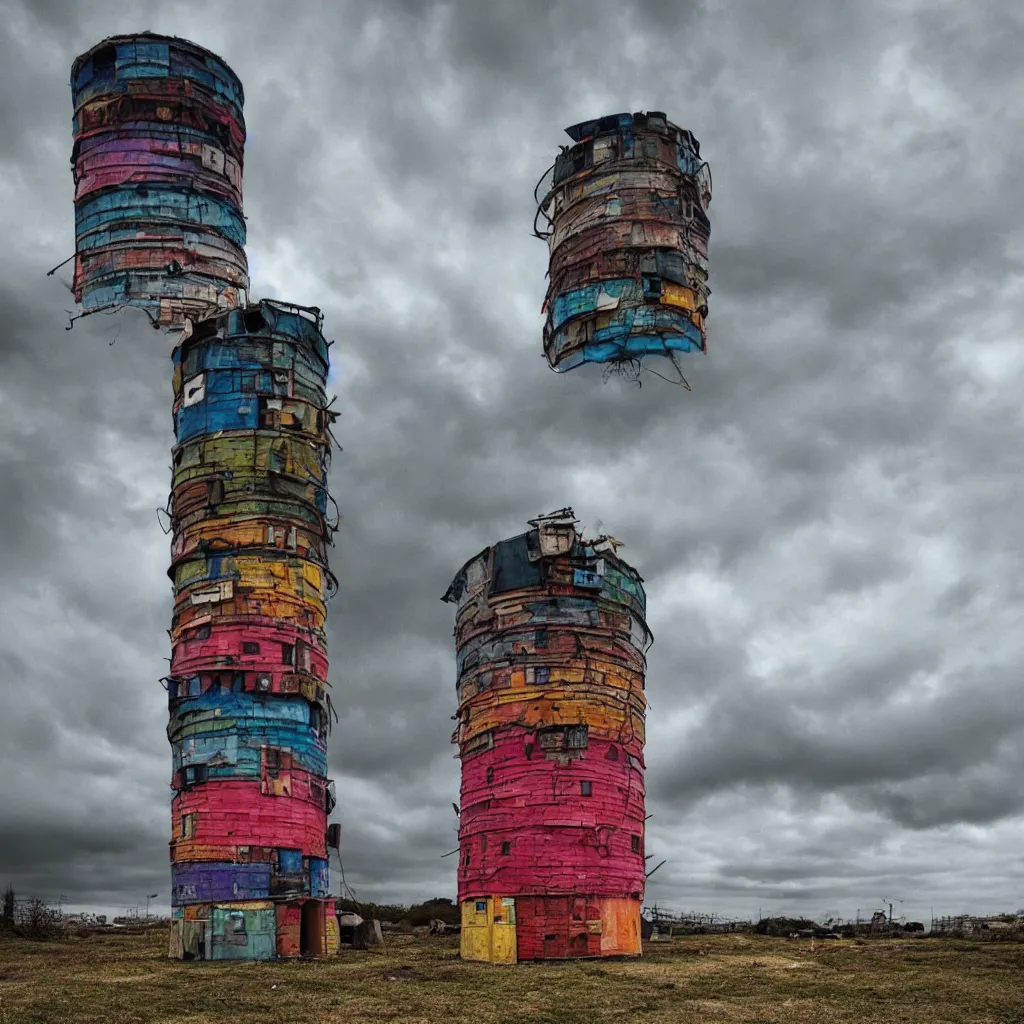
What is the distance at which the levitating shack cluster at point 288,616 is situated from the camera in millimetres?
49250

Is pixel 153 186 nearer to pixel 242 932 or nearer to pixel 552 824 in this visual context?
pixel 242 932

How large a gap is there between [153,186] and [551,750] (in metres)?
32.6

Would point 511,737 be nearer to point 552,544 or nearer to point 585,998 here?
point 552,544

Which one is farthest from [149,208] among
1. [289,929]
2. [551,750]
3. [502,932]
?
[502,932]

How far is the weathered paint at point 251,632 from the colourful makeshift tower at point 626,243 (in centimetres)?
1797

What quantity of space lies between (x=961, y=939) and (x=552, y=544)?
106 ft

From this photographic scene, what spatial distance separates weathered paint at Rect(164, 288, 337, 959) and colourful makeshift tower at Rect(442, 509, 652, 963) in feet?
23.4

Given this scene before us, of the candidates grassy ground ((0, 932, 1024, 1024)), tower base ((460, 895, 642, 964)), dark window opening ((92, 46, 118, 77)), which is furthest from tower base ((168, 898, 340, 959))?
dark window opening ((92, 46, 118, 77))

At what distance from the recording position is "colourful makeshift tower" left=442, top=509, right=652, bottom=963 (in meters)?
49.3

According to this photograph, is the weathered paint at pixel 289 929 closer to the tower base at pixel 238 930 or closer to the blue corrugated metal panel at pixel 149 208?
the tower base at pixel 238 930

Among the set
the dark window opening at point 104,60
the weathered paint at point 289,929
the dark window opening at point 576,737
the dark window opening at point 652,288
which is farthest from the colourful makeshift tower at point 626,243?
the dark window opening at point 104,60

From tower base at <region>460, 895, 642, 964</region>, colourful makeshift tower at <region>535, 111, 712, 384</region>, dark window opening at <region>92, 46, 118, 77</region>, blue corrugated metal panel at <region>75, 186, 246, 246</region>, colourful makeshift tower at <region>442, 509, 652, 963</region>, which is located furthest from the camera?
dark window opening at <region>92, 46, 118, 77</region>

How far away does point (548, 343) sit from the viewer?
40000 millimetres

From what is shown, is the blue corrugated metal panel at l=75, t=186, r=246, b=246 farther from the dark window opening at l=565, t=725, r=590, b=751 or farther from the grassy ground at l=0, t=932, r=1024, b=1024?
the grassy ground at l=0, t=932, r=1024, b=1024
